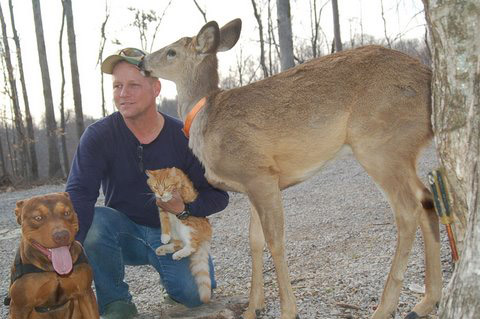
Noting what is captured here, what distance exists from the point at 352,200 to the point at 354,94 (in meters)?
5.28

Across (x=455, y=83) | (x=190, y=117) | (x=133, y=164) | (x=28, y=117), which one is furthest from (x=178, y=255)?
(x=28, y=117)

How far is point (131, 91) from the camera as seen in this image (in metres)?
4.68

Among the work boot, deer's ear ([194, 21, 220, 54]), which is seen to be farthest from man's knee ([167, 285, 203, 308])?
deer's ear ([194, 21, 220, 54])

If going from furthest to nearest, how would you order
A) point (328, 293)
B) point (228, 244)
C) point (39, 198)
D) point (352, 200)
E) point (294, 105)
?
point (352, 200), point (228, 244), point (328, 293), point (294, 105), point (39, 198)

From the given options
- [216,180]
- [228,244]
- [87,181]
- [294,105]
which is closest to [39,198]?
[87,181]

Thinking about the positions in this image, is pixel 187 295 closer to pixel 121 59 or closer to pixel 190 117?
pixel 190 117

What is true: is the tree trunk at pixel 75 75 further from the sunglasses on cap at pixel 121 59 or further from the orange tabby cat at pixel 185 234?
the orange tabby cat at pixel 185 234

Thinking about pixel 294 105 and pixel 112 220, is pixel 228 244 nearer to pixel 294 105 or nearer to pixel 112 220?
pixel 112 220

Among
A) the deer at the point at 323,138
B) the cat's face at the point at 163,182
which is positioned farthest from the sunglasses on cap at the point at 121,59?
the cat's face at the point at 163,182

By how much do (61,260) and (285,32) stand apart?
436 inches

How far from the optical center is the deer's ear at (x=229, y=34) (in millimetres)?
4816

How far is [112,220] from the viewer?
465 centimetres

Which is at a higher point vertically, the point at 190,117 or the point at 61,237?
the point at 190,117

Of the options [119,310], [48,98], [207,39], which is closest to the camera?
→ [119,310]
